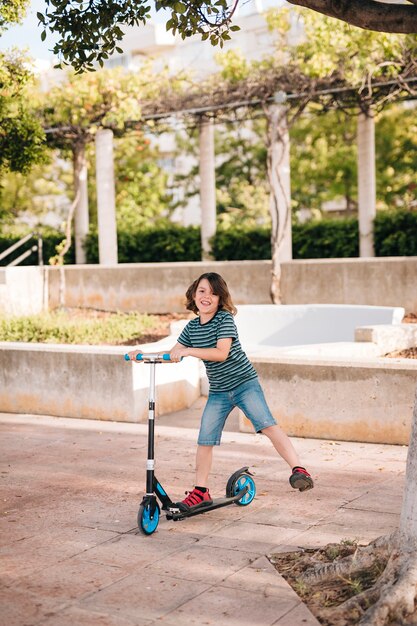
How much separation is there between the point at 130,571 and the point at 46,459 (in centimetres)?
331

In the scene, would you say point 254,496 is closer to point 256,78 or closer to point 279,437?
point 279,437

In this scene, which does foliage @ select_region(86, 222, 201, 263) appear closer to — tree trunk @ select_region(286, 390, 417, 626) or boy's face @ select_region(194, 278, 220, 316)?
boy's face @ select_region(194, 278, 220, 316)

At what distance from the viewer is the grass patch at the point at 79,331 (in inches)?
535

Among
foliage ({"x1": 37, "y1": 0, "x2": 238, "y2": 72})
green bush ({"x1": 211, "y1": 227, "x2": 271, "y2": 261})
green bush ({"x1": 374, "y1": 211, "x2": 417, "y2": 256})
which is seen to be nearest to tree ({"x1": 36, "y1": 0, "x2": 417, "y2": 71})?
foliage ({"x1": 37, "y1": 0, "x2": 238, "y2": 72})

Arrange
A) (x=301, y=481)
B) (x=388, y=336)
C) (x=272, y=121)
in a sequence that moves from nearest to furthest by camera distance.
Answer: (x=301, y=481)
(x=388, y=336)
(x=272, y=121)

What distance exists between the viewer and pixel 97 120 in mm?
22547

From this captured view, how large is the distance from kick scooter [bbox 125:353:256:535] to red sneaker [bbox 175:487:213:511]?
0.8 inches

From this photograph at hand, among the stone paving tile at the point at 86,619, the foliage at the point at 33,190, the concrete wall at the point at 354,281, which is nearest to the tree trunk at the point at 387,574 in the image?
the stone paving tile at the point at 86,619

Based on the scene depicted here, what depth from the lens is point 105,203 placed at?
2298cm

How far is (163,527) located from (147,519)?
0.31m

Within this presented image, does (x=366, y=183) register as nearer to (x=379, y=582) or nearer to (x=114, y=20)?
(x=114, y=20)

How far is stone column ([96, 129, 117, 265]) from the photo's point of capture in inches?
904

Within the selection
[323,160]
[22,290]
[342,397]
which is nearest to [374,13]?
[342,397]

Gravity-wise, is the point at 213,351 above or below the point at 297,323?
above
